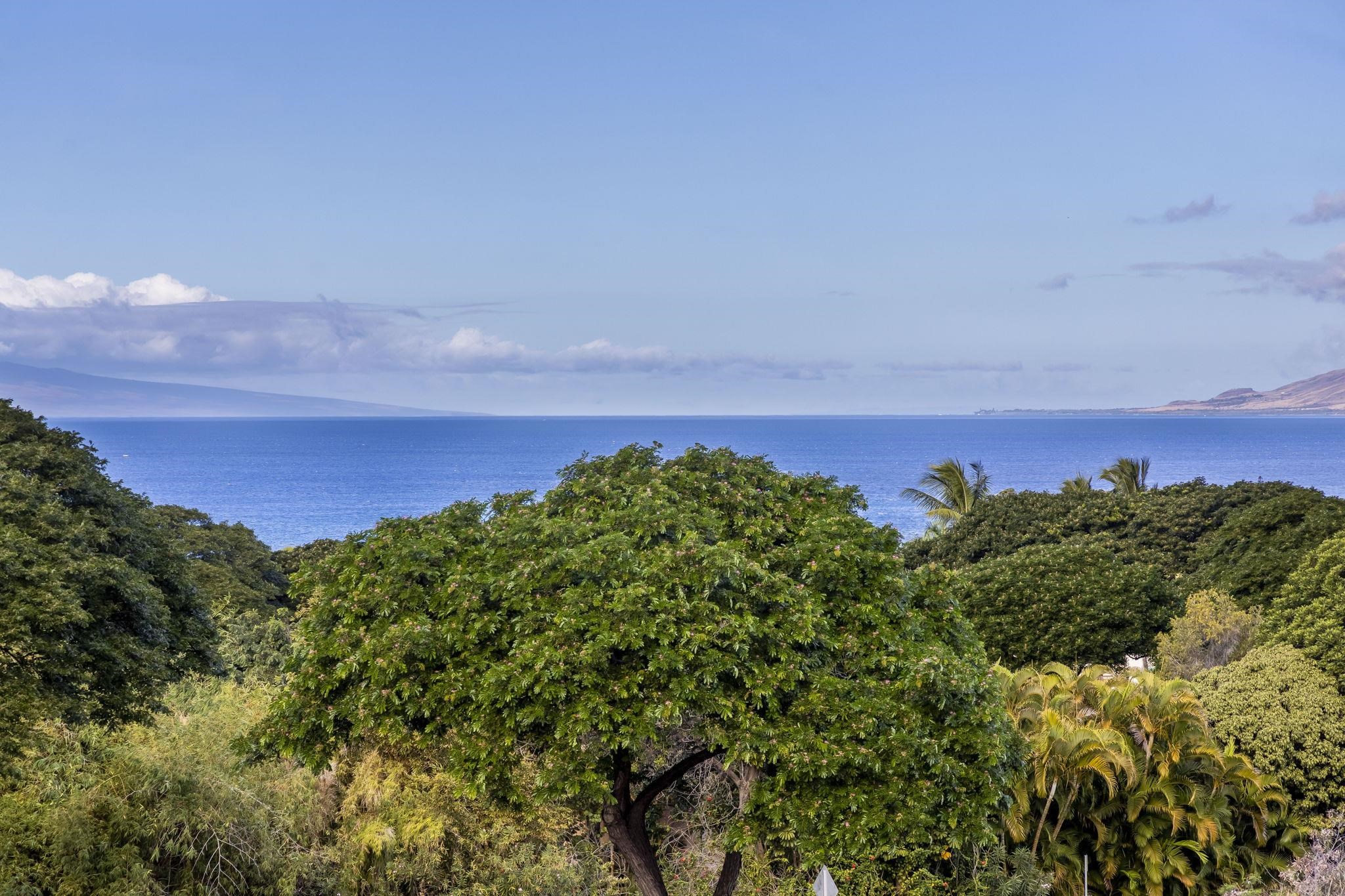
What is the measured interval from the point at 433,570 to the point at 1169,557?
25.2 metres

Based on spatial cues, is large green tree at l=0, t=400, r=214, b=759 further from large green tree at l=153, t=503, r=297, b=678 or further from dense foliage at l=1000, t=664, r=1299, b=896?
dense foliage at l=1000, t=664, r=1299, b=896

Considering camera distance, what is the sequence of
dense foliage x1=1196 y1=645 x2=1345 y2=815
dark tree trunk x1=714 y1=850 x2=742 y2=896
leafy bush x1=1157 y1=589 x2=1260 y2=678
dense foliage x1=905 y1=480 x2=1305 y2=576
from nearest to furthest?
1. dark tree trunk x1=714 y1=850 x2=742 y2=896
2. dense foliage x1=1196 y1=645 x2=1345 y2=815
3. leafy bush x1=1157 y1=589 x2=1260 y2=678
4. dense foliage x1=905 y1=480 x2=1305 y2=576

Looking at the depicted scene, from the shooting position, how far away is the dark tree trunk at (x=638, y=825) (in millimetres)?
10211

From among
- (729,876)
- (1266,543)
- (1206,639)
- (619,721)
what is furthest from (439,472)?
(619,721)

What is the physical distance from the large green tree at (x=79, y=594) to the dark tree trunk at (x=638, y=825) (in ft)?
17.0

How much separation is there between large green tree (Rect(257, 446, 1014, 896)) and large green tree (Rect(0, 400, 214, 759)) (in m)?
1.95

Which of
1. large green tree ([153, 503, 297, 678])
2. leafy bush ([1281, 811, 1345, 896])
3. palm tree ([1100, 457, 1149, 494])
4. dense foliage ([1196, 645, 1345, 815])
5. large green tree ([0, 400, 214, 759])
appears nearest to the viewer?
large green tree ([0, 400, 214, 759])

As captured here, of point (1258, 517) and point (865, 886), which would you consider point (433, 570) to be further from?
point (1258, 517)

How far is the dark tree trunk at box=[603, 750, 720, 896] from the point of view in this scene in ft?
33.5

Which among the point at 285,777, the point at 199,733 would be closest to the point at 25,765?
the point at 199,733

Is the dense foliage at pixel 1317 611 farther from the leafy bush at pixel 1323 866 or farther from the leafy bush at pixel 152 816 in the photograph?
the leafy bush at pixel 152 816

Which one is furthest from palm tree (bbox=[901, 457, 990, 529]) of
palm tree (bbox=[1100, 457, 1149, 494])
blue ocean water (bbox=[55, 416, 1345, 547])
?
blue ocean water (bbox=[55, 416, 1345, 547])

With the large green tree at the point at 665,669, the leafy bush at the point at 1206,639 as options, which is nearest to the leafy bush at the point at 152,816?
the large green tree at the point at 665,669

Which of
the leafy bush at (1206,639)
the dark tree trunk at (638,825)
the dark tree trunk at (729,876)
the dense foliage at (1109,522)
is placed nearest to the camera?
the dark tree trunk at (638,825)
